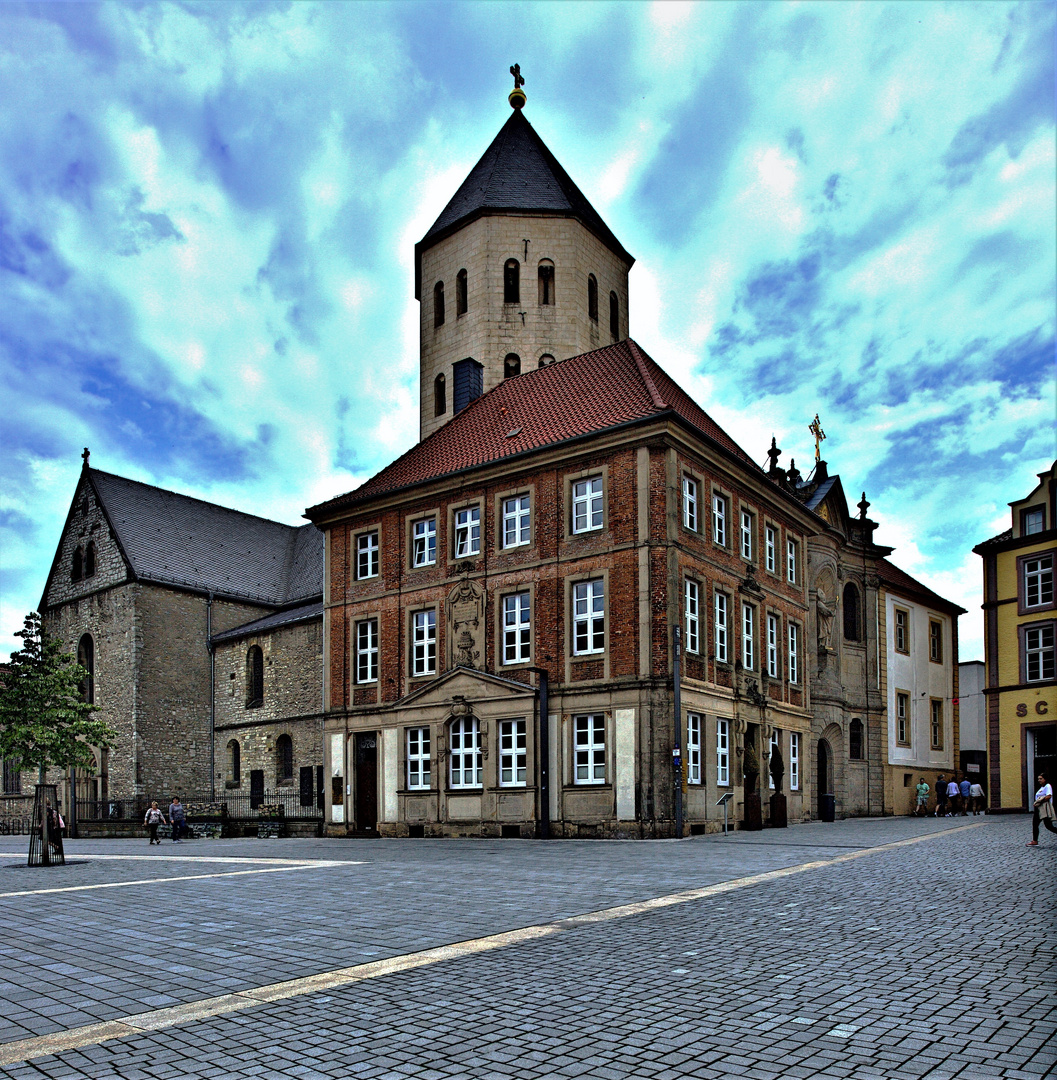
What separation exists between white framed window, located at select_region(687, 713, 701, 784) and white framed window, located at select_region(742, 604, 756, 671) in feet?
13.3

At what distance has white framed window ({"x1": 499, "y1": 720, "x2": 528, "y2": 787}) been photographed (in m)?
28.9

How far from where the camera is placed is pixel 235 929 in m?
10.7

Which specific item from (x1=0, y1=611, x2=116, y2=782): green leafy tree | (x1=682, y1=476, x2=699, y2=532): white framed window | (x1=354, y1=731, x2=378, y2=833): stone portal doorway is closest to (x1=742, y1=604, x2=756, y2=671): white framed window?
(x1=682, y1=476, x2=699, y2=532): white framed window

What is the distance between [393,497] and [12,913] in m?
22.3

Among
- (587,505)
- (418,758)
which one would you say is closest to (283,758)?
(418,758)

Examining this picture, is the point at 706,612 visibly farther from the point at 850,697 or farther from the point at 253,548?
the point at 253,548

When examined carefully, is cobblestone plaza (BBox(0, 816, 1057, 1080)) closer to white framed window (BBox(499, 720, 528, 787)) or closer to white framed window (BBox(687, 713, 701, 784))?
white framed window (BBox(687, 713, 701, 784))

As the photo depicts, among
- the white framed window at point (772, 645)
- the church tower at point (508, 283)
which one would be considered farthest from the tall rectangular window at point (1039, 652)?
the church tower at point (508, 283)

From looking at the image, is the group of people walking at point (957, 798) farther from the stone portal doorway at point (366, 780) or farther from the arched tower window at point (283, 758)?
the arched tower window at point (283, 758)

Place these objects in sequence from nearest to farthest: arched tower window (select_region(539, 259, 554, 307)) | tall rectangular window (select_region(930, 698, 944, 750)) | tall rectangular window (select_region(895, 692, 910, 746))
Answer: arched tower window (select_region(539, 259, 554, 307)), tall rectangular window (select_region(895, 692, 910, 746)), tall rectangular window (select_region(930, 698, 944, 750))

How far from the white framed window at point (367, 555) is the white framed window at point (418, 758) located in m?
5.89

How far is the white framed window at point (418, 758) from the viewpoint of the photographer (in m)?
31.6

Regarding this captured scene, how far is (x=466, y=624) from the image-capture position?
3125cm

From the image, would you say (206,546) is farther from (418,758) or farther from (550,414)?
(550,414)
